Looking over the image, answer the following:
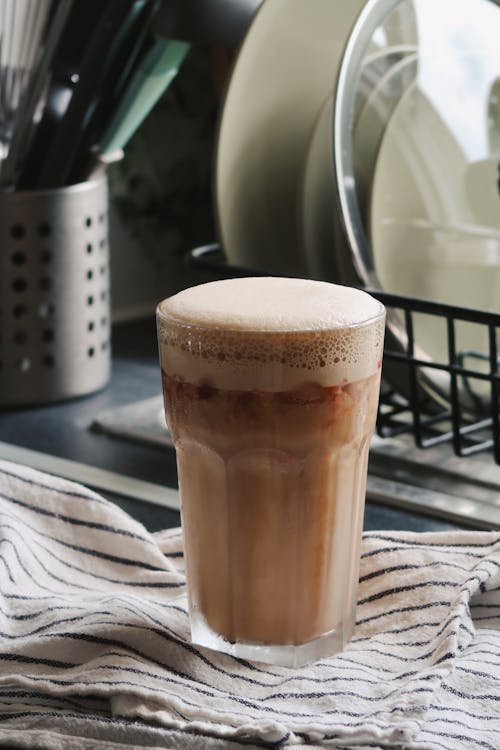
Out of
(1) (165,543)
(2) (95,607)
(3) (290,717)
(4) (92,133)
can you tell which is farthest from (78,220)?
(3) (290,717)

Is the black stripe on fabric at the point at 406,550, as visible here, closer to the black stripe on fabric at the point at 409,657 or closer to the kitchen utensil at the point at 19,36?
the black stripe on fabric at the point at 409,657

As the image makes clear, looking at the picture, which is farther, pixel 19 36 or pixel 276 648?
pixel 19 36

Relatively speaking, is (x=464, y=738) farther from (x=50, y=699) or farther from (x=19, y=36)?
(x=19, y=36)

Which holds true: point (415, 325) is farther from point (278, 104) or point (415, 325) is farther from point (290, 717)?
point (290, 717)

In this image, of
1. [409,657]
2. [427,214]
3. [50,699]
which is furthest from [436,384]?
[50,699]

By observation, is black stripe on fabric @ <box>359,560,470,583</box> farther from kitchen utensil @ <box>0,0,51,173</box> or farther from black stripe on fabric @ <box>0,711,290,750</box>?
kitchen utensil @ <box>0,0,51,173</box>

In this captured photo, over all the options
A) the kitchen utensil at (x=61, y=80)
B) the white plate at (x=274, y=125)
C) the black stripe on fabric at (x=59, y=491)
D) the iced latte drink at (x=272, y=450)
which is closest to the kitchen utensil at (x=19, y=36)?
the kitchen utensil at (x=61, y=80)
